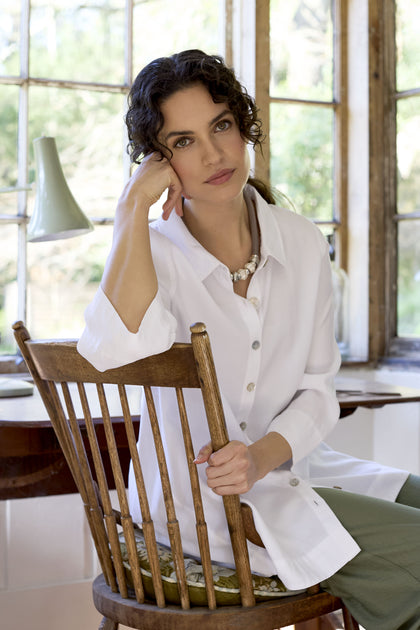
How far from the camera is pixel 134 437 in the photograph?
118 centimetres

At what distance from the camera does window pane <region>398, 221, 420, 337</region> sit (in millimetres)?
3033

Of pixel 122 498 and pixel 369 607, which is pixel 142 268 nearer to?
pixel 122 498

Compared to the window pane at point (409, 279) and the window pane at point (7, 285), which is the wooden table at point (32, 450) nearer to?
the window pane at point (7, 285)

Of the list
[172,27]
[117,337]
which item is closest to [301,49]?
[172,27]

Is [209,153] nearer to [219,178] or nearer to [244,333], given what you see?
[219,178]

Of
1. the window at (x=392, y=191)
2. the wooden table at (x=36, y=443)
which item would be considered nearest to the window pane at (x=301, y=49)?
the window at (x=392, y=191)

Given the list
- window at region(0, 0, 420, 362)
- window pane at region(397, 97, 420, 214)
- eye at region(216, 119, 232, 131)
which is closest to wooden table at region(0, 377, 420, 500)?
eye at region(216, 119, 232, 131)

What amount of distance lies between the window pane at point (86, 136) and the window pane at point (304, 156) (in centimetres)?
65

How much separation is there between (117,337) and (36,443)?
25.6 inches

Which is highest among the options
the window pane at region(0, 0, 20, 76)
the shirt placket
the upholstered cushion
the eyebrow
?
the window pane at region(0, 0, 20, 76)

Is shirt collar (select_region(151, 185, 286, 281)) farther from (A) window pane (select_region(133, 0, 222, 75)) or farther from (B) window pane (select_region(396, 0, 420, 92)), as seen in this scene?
(B) window pane (select_region(396, 0, 420, 92))

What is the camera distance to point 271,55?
302 cm

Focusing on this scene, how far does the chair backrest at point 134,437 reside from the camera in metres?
1.12

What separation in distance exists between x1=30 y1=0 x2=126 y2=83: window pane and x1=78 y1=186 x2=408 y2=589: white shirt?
152 centimetres
